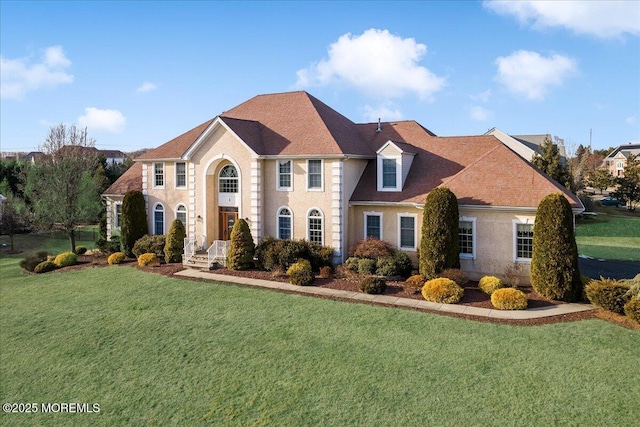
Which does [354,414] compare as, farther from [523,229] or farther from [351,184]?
[351,184]

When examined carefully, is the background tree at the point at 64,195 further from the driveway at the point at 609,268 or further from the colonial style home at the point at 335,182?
the driveway at the point at 609,268

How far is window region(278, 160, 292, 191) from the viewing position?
26556 mm

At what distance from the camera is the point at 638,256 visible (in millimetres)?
32062

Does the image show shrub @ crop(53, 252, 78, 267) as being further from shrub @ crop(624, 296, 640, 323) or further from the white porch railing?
shrub @ crop(624, 296, 640, 323)

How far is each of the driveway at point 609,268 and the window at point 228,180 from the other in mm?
20237

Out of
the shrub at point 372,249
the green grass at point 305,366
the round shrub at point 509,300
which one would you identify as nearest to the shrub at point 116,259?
the green grass at point 305,366

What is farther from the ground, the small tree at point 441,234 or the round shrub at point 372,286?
the small tree at point 441,234

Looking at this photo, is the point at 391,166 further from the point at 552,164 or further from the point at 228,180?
the point at 552,164

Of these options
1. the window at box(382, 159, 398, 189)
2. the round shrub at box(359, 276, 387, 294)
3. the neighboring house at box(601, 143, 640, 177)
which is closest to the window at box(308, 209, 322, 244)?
the window at box(382, 159, 398, 189)

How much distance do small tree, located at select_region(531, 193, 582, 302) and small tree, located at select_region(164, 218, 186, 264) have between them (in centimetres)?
1970

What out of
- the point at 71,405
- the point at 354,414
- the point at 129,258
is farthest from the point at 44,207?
the point at 354,414

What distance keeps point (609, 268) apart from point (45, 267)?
3402 centimetres

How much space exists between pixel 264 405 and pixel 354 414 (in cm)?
239

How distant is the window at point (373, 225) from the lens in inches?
999
